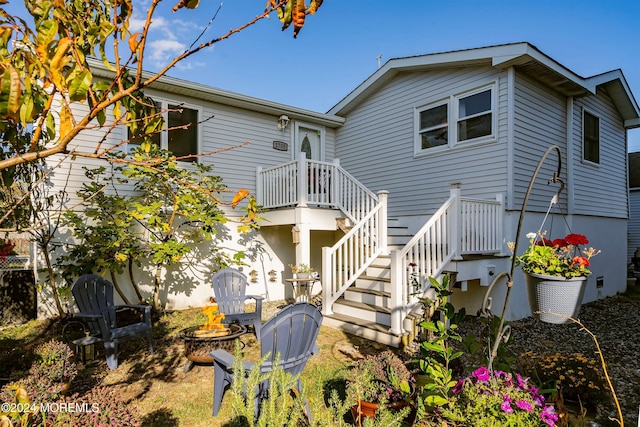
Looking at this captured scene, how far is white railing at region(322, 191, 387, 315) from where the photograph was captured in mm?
6162

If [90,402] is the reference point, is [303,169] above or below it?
above

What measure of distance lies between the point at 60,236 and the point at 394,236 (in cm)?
653

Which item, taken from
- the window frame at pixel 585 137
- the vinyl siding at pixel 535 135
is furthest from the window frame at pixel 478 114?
the window frame at pixel 585 137

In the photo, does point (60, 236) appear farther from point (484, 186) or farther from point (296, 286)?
point (484, 186)

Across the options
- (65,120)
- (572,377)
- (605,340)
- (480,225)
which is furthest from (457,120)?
(65,120)

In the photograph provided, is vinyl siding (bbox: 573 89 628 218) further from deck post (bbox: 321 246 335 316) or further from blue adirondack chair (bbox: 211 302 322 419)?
blue adirondack chair (bbox: 211 302 322 419)

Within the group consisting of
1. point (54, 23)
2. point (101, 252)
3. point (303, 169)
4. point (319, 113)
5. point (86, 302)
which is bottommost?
point (86, 302)

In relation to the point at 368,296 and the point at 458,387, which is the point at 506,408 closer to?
the point at 458,387

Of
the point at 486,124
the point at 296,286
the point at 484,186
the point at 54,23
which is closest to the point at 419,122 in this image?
the point at 486,124

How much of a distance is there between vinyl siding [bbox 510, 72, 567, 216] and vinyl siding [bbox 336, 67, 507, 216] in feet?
1.00

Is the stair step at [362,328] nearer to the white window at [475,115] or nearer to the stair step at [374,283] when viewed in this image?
the stair step at [374,283]

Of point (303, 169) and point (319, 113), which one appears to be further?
point (319, 113)

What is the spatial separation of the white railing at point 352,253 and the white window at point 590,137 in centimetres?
550

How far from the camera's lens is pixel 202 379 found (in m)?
4.14
